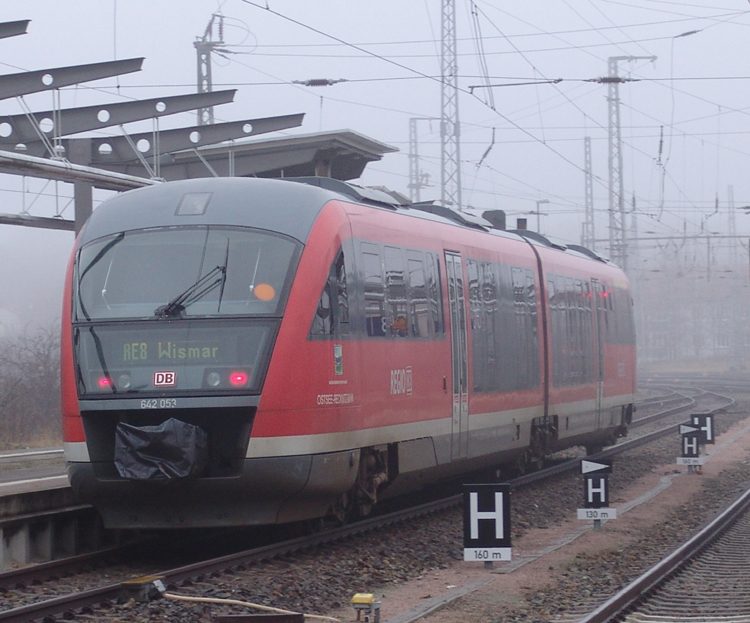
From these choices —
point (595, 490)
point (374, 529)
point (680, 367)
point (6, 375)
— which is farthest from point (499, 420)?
point (680, 367)

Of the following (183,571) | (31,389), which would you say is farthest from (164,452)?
(31,389)

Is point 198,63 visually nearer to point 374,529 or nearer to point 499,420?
point 499,420

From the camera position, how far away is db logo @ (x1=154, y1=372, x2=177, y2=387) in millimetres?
9703

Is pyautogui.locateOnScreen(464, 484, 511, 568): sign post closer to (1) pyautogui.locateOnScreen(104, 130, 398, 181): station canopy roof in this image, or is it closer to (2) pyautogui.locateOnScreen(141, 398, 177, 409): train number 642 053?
(2) pyautogui.locateOnScreen(141, 398, 177, 409): train number 642 053

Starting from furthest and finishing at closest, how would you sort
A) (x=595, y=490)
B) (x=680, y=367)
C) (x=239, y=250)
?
1. (x=680, y=367)
2. (x=595, y=490)
3. (x=239, y=250)

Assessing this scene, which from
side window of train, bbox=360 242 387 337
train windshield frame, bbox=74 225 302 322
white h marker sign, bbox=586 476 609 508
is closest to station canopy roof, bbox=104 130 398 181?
side window of train, bbox=360 242 387 337

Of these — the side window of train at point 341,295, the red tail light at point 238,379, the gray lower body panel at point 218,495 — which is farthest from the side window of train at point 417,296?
the red tail light at point 238,379

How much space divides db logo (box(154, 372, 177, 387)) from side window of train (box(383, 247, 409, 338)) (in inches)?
101

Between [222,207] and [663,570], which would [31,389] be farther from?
[663,570]

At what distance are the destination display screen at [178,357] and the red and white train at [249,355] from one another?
12 mm

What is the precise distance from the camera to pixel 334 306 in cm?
1034

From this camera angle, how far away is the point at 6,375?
97.2ft

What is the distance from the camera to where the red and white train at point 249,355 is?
31.6 feet

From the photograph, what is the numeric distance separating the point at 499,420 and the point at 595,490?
2163 mm
